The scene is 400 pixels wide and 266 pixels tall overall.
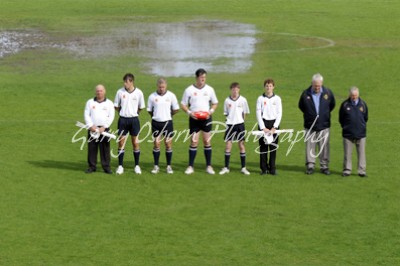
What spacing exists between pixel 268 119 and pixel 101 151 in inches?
156

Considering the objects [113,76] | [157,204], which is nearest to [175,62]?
[113,76]

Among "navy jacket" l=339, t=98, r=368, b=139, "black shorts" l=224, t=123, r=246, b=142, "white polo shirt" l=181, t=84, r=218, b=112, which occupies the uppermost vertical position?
"white polo shirt" l=181, t=84, r=218, b=112

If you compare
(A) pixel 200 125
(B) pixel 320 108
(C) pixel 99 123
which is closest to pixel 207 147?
(A) pixel 200 125

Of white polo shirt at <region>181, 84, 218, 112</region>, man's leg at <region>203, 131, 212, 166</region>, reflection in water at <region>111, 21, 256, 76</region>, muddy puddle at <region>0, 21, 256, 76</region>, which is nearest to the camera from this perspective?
white polo shirt at <region>181, 84, 218, 112</region>

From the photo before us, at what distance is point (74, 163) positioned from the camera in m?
24.6

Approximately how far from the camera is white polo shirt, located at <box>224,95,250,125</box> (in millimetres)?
23359

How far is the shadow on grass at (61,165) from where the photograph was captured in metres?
24.0

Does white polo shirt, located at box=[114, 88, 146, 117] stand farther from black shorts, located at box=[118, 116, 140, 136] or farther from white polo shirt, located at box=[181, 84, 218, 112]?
white polo shirt, located at box=[181, 84, 218, 112]

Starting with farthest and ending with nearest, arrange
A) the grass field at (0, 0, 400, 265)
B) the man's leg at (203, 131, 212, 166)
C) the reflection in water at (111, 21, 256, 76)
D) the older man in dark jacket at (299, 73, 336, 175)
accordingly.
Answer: the reflection in water at (111, 21, 256, 76)
the older man in dark jacket at (299, 73, 336, 175)
the man's leg at (203, 131, 212, 166)
the grass field at (0, 0, 400, 265)

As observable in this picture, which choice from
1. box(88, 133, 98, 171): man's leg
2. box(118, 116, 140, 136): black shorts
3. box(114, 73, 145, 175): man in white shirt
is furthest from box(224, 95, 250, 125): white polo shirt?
box(88, 133, 98, 171): man's leg

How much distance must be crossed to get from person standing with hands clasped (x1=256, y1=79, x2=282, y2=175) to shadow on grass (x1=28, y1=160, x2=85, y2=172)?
4296 mm

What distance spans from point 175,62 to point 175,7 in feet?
51.3

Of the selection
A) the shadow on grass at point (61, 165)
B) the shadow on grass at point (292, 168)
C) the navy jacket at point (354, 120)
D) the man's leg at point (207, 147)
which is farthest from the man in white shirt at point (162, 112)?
the navy jacket at point (354, 120)

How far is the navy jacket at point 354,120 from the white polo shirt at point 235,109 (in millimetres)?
2330
